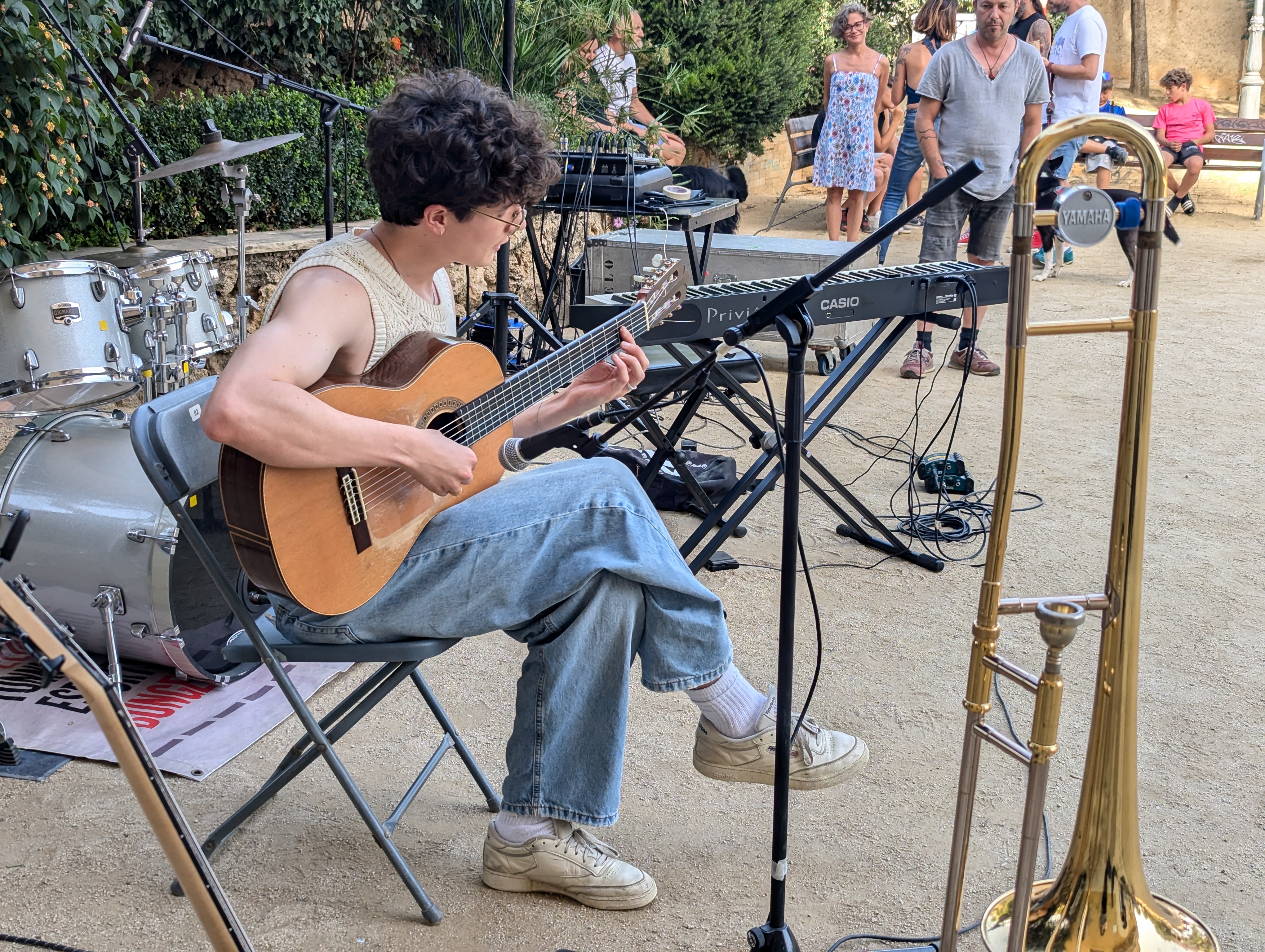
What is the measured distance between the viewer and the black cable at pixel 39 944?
1.77m

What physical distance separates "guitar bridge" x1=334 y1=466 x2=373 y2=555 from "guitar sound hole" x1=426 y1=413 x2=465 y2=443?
0.72ft

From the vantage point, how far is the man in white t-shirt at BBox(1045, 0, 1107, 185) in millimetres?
6914

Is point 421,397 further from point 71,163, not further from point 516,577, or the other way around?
point 71,163

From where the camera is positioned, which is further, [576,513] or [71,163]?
[71,163]

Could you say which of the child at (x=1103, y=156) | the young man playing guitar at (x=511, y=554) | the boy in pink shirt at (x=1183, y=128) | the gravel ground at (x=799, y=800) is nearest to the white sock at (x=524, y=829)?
the young man playing guitar at (x=511, y=554)

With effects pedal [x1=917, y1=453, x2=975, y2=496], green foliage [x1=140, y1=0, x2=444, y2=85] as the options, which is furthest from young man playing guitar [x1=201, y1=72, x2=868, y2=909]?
green foliage [x1=140, y1=0, x2=444, y2=85]

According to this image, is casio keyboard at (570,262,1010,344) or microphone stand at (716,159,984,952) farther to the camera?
casio keyboard at (570,262,1010,344)

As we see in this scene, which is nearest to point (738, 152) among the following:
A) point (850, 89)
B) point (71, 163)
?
point (850, 89)

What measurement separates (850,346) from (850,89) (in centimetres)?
307

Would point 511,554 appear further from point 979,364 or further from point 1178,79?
point 1178,79

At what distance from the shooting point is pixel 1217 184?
40.6 ft

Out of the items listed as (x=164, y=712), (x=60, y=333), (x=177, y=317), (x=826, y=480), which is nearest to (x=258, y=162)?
(x=177, y=317)

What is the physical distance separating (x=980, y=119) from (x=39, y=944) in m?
4.92

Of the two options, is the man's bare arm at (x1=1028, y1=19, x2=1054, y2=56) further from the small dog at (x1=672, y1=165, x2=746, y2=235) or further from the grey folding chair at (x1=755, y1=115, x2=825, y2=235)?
the small dog at (x1=672, y1=165, x2=746, y2=235)
